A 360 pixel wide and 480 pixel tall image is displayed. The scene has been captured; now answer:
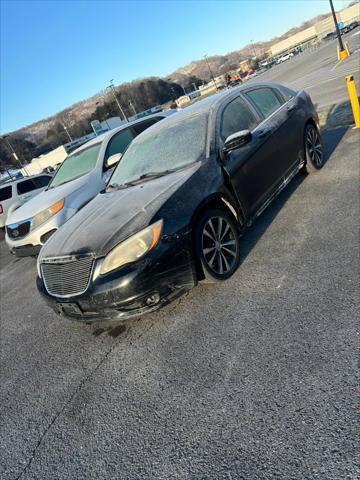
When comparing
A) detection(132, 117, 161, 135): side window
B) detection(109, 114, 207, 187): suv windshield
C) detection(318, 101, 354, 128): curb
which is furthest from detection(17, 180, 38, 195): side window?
detection(318, 101, 354, 128): curb

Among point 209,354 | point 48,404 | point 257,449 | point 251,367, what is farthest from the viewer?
point 48,404

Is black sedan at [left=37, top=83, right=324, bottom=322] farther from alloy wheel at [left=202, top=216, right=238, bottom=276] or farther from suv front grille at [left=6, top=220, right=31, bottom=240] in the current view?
suv front grille at [left=6, top=220, right=31, bottom=240]

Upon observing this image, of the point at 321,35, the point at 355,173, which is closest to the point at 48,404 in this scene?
the point at 355,173

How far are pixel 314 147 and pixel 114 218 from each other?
3604 millimetres

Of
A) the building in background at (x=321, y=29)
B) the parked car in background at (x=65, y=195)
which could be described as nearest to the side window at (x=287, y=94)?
the parked car in background at (x=65, y=195)

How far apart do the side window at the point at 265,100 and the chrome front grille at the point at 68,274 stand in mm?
3028

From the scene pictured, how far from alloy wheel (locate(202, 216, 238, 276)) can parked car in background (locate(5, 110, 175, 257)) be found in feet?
10.3

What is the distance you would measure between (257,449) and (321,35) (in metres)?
121

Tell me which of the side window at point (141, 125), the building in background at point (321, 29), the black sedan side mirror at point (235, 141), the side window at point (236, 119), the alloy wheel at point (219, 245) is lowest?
the building in background at point (321, 29)

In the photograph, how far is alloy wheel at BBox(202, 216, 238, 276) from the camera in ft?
11.2

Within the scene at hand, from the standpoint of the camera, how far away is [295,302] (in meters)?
3.00

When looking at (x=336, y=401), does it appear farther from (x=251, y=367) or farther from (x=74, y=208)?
(x=74, y=208)

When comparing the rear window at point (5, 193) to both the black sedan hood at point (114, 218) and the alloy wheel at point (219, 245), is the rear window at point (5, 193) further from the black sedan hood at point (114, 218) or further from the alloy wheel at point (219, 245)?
the alloy wheel at point (219, 245)

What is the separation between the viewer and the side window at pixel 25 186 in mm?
12462
